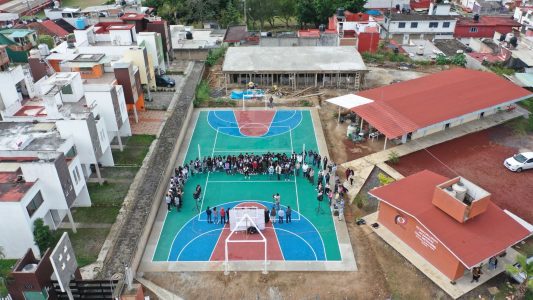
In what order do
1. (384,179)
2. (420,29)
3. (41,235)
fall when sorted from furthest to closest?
(420,29) → (384,179) → (41,235)

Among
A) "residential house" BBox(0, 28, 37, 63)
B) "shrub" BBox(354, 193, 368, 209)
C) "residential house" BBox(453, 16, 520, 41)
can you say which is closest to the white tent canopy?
"shrub" BBox(354, 193, 368, 209)

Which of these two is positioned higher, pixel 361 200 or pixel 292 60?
pixel 292 60

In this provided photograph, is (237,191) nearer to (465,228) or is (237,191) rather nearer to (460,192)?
(460,192)

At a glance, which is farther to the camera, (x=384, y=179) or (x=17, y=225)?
(x=384, y=179)

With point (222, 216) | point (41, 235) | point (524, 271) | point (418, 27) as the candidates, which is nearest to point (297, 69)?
point (222, 216)

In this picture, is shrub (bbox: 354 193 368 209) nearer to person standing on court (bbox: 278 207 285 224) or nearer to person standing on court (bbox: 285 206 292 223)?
person standing on court (bbox: 285 206 292 223)

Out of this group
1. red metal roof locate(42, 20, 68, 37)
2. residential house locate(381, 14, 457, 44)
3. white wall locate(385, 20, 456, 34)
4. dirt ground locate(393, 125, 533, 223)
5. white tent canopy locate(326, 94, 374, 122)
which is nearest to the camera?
dirt ground locate(393, 125, 533, 223)
